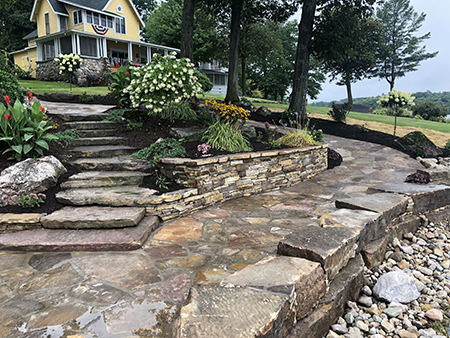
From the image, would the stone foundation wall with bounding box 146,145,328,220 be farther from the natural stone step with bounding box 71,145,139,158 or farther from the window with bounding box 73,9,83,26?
the window with bounding box 73,9,83,26

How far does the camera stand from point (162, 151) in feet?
15.0

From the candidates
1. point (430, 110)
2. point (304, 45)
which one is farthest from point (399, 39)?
point (304, 45)

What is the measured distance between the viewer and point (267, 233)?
124 inches

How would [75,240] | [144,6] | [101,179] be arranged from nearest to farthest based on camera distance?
[75,240] → [101,179] → [144,6]

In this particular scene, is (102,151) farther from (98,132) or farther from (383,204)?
(383,204)

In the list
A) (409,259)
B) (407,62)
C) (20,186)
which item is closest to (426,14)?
(407,62)

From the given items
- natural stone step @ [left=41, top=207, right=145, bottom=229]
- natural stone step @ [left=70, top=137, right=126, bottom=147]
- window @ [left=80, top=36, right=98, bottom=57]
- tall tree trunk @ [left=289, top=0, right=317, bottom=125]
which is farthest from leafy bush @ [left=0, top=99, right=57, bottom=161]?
window @ [left=80, top=36, right=98, bottom=57]

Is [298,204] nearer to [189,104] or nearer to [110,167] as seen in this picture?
[110,167]

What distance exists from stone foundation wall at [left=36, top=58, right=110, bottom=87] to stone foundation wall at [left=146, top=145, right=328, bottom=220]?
15976 millimetres

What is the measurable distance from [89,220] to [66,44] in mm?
22548

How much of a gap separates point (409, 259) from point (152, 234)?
2719mm

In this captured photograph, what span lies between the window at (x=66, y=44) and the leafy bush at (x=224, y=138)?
20.5 meters

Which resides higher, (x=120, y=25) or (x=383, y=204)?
(x=120, y=25)

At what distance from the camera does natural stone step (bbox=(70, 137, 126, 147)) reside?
16.0 feet
